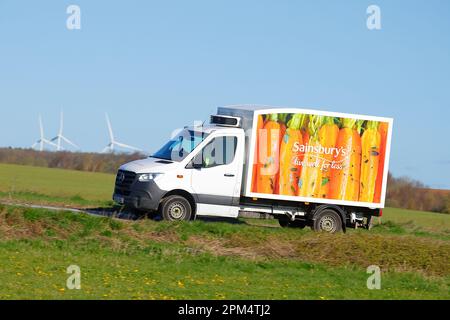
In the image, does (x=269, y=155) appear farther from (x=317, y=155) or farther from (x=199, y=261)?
(x=199, y=261)

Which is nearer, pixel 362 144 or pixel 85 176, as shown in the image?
pixel 362 144

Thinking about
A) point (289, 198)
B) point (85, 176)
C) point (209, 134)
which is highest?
point (209, 134)

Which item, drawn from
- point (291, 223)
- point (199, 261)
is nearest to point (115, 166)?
point (291, 223)

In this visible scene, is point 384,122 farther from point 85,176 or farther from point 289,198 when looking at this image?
point 85,176

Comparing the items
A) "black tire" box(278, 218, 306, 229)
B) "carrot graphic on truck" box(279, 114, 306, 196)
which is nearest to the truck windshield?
"carrot graphic on truck" box(279, 114, 306, 196)

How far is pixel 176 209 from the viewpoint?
22922mm

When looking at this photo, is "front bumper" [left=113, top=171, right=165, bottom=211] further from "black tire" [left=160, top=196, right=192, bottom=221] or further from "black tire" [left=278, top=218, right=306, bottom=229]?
"black tire" [left=278, top=218, right=306, bottom=229]

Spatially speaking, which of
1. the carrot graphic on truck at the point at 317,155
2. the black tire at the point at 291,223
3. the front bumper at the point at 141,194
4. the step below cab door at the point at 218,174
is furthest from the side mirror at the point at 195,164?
the black tire at the point at 291,223

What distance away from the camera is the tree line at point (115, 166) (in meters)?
61.5

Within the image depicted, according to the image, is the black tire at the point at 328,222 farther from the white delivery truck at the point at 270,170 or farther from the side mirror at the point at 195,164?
the side mirror at the point at 195,164
